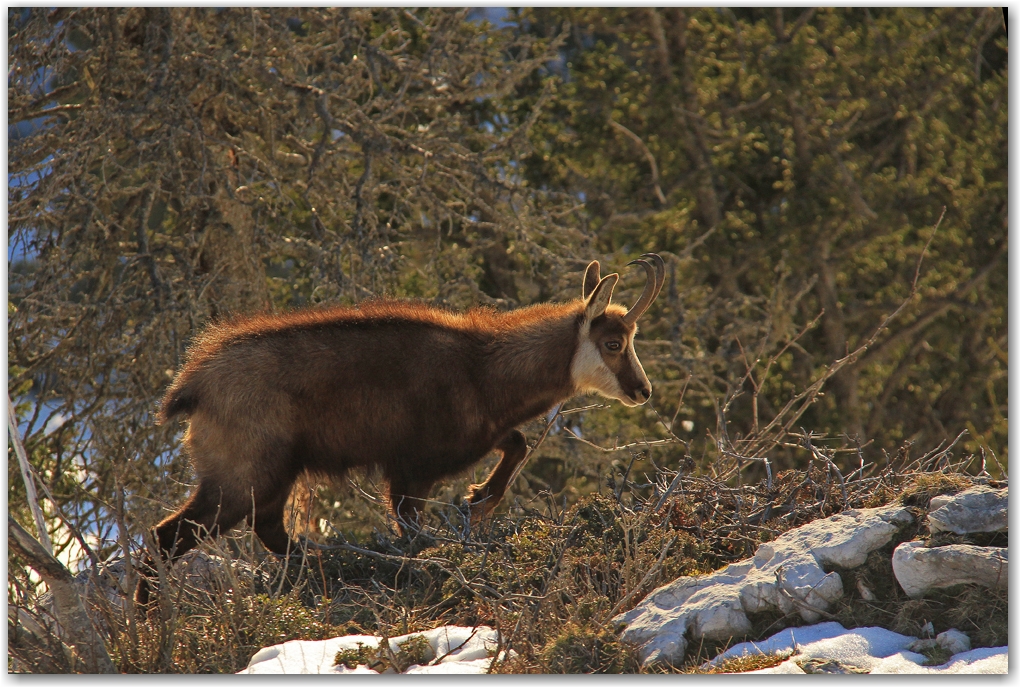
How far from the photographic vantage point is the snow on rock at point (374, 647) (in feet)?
12.3

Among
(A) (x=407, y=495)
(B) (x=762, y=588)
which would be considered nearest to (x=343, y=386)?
(A) (x=407, y=495)

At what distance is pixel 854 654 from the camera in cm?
359

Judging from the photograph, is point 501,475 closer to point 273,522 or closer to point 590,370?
point 590,370

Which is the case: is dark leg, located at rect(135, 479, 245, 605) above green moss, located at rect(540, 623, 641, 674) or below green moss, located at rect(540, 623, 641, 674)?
above

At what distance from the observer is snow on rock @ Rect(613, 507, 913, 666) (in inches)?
153

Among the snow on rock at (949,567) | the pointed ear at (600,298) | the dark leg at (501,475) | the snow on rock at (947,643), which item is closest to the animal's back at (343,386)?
the dark leg at (501,475)

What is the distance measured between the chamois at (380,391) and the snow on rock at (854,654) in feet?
6.60

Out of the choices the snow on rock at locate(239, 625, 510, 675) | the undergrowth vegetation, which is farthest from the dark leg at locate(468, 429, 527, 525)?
the snow on rock at locate(239, 625, 510, 675)

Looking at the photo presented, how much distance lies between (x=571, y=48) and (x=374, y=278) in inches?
271

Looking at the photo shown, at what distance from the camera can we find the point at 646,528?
4848mm

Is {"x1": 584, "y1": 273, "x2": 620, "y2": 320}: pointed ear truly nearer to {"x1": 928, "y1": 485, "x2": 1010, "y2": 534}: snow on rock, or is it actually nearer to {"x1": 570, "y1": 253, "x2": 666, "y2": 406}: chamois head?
{"x1": 570, "y1": 253, "x2": 666, "y2": 406}: chamois head

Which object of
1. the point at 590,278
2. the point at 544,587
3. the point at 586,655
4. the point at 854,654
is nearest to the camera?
the point at 854,654

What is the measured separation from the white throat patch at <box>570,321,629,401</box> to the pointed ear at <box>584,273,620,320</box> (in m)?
0.06

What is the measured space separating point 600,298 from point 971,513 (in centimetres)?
227
